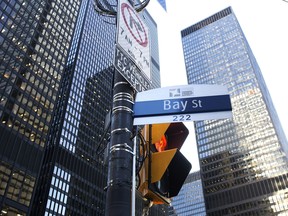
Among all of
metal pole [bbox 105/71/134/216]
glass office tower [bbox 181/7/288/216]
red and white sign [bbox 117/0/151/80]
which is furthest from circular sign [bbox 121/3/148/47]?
glass office tower [bbox 181/7/288/216]

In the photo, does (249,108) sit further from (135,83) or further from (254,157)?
(135,83)

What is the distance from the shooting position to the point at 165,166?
5098 mm

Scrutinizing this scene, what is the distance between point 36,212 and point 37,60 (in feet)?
126

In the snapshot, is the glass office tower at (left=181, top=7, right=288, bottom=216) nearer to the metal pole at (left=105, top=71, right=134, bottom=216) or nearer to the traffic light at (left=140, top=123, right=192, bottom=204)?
the traffic light at (left=140, top=123, right=192, bottom=204)

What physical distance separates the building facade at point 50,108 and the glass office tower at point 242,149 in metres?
53.6

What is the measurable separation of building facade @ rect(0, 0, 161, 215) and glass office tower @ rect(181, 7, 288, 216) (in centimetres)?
5356

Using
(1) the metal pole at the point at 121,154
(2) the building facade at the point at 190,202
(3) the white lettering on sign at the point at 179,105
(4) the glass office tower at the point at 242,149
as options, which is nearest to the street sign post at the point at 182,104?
(3) the white lettering on sign at the point at 179,105

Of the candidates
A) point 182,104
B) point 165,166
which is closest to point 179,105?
point 182,104

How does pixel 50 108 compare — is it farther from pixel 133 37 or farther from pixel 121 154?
pixel 121 154

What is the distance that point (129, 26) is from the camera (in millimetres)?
6121

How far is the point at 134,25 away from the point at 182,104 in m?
2.03

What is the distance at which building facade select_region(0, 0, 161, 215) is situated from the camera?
59469 mm

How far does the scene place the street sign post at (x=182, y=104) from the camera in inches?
203

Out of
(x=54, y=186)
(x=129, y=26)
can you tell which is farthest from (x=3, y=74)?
(x=129, y=26)
